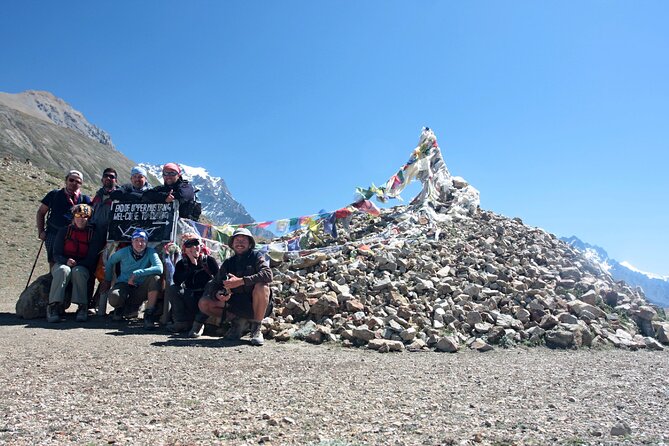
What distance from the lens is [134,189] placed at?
8086mm

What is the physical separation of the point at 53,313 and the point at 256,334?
3.27 meters

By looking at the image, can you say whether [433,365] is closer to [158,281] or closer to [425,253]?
[158,281]

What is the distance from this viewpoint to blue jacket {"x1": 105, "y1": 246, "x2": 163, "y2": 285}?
712cm

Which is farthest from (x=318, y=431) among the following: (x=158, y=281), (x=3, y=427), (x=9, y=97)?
(x=9, y=97)

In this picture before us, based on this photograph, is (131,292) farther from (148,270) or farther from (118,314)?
(148,270)

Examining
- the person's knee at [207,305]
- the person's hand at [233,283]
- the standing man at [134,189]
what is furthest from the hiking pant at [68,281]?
the person's hand at [233,283]

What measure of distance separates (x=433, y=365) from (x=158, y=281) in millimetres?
4221

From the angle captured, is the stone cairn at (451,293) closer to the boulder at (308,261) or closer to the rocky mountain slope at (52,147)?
the boulder at (308,261)

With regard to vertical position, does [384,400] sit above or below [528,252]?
below

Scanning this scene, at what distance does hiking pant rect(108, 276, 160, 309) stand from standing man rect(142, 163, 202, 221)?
148 centimetres

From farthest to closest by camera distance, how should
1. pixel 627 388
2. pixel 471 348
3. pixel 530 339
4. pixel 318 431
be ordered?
pixel 530 339 → pixel 471 348 → pixel 627 388 → pixel 318 431

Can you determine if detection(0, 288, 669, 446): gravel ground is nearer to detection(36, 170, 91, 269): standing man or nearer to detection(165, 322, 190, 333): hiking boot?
detection(165, 322, 190, 333): hiking boot

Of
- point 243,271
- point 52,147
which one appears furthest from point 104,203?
point 52,147

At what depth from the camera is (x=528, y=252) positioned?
11.6 meters
